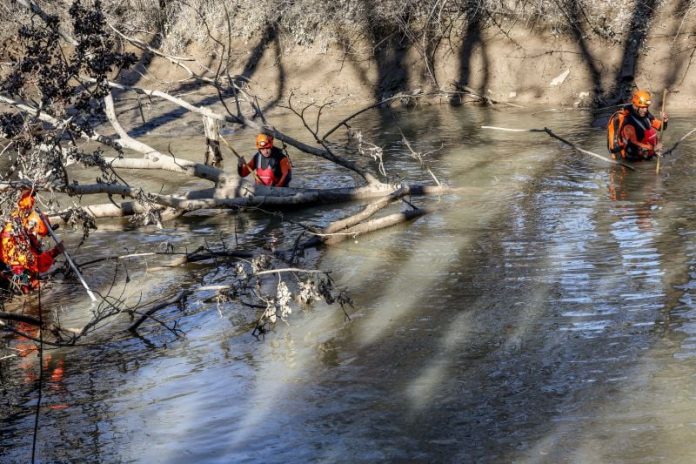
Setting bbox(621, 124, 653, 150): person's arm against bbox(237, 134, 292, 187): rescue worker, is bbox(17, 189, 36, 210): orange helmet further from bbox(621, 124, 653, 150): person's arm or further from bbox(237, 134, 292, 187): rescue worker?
bbox(621, 124, 653, 150): person's arm

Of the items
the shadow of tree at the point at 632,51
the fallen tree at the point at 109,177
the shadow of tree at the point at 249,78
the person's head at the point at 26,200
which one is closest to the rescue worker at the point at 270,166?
the fallen tree at the point at 109,177

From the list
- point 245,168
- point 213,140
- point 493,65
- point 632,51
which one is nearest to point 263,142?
point 245,168

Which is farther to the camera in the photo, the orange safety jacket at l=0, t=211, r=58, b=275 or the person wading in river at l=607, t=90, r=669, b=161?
the person wading in river at l=607, t=90, r=669, b=161

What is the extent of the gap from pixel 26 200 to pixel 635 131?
9.72 metres

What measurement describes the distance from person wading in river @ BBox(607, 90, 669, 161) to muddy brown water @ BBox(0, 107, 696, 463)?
190 cm

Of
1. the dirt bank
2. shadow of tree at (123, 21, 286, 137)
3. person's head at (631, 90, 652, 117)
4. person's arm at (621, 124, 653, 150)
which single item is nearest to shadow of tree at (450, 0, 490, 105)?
the dirt bank

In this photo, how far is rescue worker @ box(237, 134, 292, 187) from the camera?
49.4 feet

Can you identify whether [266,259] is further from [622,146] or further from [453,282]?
[622,146]

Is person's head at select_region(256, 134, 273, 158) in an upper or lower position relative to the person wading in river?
upper

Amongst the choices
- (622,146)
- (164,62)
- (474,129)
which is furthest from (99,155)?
(164,62)

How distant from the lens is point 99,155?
10688 millimetres

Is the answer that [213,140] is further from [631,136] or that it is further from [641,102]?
[641,102]

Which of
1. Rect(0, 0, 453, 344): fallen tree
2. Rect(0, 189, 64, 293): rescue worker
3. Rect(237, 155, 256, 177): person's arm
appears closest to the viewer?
Rect(0, 0, 453, 344): fallen tree

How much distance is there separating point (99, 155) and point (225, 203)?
3.49 m
